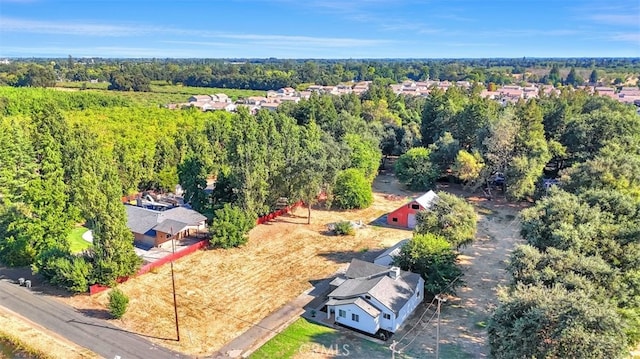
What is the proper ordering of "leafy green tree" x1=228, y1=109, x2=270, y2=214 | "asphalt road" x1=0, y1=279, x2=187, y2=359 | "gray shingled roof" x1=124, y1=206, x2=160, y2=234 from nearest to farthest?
"asphalt road" x1=0, y1=279, x2=187, y2=359, "gray shingled roof" x1=124, y1=206, x2=160, y2=234, "leafy green tree" x1=228, y1=109, x2=270, y2=214

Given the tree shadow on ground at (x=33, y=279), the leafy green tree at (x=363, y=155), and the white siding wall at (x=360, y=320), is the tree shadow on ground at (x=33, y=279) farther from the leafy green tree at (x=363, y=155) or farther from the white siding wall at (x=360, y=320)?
the leafy green tree at (x=363, y=155)

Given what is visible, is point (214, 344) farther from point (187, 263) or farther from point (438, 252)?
point (438, 252)

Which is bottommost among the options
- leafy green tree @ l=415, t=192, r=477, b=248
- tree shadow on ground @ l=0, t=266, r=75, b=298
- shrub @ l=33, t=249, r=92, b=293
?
tree shadow on ground @ l=0, t=266, r=75, b=298

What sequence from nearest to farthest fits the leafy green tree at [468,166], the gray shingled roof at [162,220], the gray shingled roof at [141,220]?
the gray shingled roof at [162,220] < the gray shingled roof at [141,220] < the leafy green tree at [468,166]

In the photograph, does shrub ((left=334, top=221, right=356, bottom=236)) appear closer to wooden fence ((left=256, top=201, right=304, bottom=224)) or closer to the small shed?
the small shed

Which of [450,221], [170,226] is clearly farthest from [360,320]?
[170,226]

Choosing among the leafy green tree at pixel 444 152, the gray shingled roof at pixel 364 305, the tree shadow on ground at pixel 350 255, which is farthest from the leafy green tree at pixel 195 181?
the leafy green tree at pixel 444 152

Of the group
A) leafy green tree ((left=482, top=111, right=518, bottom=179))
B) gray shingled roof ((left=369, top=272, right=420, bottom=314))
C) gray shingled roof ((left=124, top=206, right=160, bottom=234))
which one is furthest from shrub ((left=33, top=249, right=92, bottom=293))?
leafy green tree ((left=482, top=111, right=518, bottom=179))
